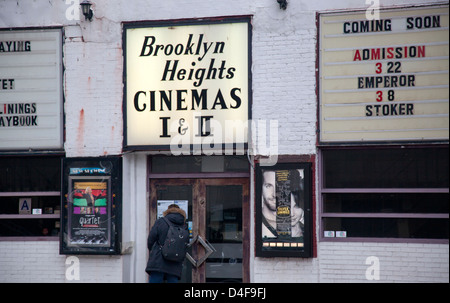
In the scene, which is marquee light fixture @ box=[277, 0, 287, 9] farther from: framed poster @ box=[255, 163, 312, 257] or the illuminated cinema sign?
framed poster @ box=[255, 163, 312, 257]

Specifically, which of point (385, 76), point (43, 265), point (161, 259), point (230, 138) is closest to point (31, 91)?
point (43, 265)

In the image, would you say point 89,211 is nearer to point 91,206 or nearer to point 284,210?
point 91,206

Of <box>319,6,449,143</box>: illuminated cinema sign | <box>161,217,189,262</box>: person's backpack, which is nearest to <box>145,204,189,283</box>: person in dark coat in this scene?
<box>161,217,189,262</box>: person's backpack

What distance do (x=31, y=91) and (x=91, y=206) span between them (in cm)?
217

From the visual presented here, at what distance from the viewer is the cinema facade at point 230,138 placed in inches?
382

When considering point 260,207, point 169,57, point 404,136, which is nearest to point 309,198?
point 260,207

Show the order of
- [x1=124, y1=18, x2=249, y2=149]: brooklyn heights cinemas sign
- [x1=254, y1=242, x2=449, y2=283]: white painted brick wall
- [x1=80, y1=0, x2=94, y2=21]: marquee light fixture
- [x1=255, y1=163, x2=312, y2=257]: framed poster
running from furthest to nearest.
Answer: [x1=80, y1=0, x2=94, y2=21]: marquee light fixture < [x1=124, y1=18, x2=249, y2=149]: brooklyn heights cinemas sign < [x1=255, y1=163, x2=312, y2=257]: framed poster < [x1=254, y1=242, x2=449, y2=283]: white painted brick wall

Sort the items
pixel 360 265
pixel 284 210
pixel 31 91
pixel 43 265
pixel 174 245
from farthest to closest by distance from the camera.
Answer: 1. pixel 31 91
2. pixel 43 265
3. pixel 284 210
4. pixel 360 265
5. pixel 174 245

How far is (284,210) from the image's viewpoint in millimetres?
9977

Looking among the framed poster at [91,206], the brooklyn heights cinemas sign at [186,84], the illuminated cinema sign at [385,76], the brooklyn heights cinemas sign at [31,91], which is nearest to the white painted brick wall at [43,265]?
the framed poster at [91,206]

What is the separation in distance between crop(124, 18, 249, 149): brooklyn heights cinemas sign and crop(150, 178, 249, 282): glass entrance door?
0.79 m

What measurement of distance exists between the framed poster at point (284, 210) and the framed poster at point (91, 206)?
2.26m

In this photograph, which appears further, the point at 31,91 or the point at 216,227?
Result: the point at 31,91

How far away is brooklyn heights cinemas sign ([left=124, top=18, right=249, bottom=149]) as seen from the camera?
33.7 feet
